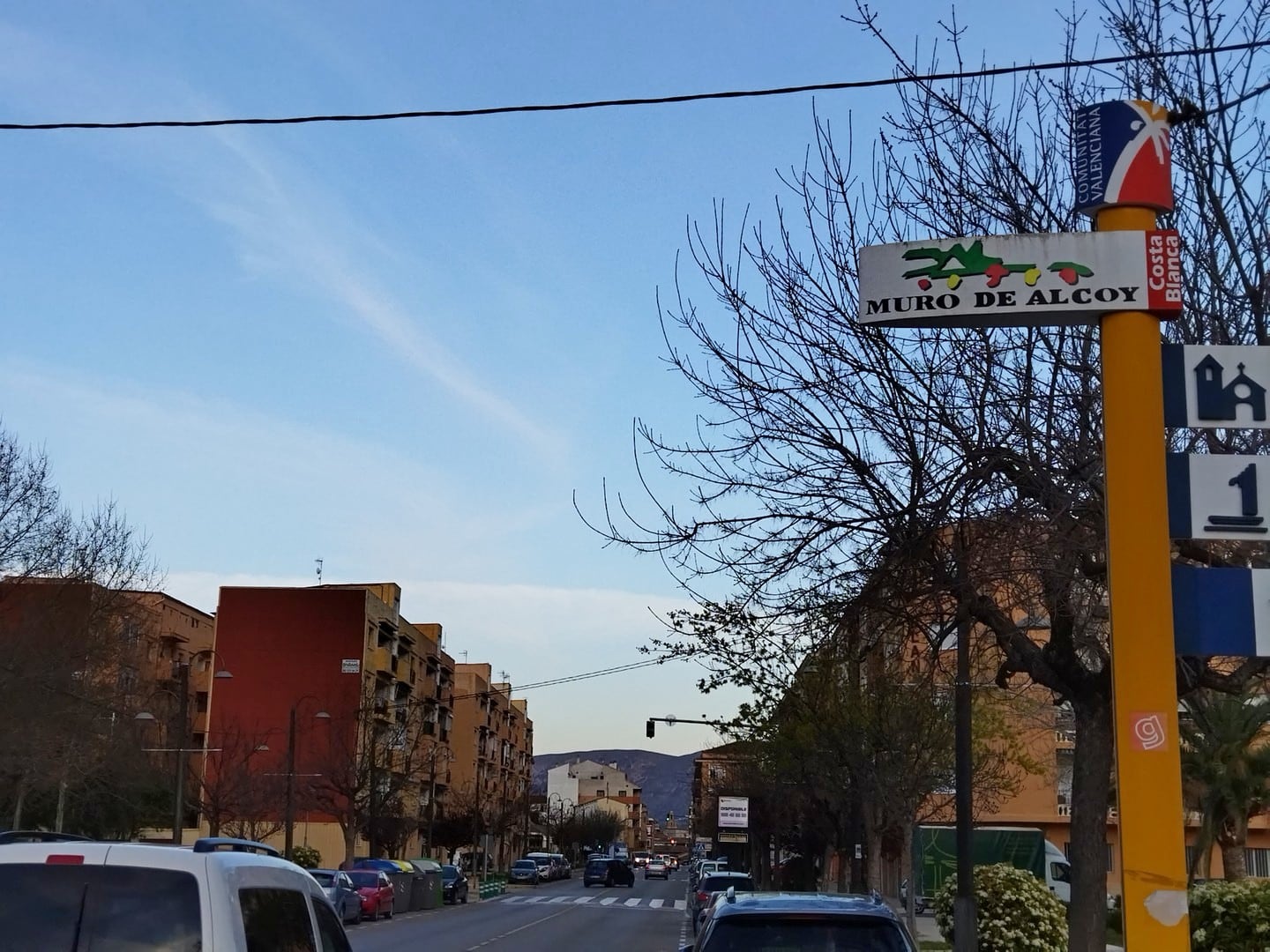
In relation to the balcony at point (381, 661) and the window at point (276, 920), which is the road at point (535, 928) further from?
the window at point (276, 920)

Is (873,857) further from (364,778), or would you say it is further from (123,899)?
(364,778)

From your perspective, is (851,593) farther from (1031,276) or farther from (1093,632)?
(1031,276)

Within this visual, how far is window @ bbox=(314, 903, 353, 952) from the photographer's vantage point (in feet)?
24.2

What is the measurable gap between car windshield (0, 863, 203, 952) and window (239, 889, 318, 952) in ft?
0.98

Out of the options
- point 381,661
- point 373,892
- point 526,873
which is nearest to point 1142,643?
point 373,892

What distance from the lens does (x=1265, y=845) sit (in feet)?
196

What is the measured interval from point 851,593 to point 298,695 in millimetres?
69022

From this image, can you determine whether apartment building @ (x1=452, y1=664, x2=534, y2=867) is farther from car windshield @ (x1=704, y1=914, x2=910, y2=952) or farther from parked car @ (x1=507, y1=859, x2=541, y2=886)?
car windshield @ (x1=704, y1=914, x2=910, y2=952)

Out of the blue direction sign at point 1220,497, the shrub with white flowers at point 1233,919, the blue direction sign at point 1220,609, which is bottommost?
the shrub with white flowers at point 1233,919

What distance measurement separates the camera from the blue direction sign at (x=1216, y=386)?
7488 millimetres

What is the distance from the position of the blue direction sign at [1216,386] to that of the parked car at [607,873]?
8616 centimetres

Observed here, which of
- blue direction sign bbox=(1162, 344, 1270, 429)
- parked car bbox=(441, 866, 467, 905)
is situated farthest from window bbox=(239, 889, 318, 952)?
parked car bbox=(441, 866, 467, 905)

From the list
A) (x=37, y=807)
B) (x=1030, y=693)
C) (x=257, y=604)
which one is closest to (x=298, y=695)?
(x=257, y=604)

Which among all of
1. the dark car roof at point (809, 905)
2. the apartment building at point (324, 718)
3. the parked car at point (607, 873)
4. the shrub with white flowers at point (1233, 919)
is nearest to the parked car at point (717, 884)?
the shrub with white flowers at point (1233, 919)
